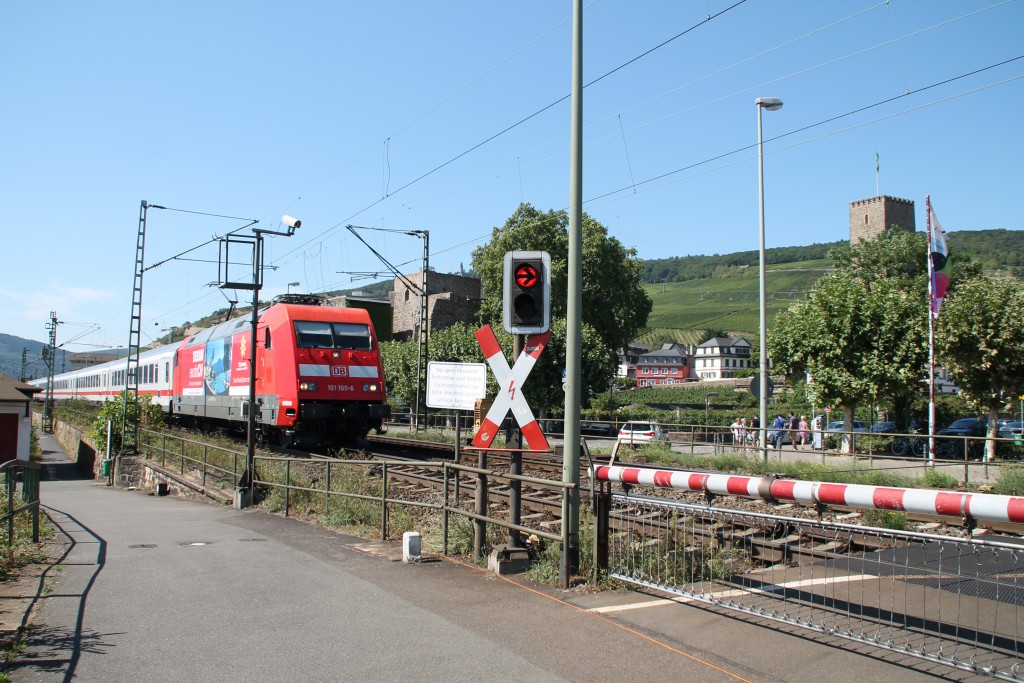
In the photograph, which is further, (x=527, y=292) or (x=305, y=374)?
(x=305, y=374)

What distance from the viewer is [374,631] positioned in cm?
619

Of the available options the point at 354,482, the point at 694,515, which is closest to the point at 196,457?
the point at 354,482

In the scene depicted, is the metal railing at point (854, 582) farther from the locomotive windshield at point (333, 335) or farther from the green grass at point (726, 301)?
the green grass at point (726, 301)

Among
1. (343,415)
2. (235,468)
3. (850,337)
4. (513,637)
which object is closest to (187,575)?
(513,637)

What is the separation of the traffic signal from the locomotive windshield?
522 inches

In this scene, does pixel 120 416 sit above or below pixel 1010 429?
above

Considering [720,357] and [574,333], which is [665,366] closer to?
[720,357]

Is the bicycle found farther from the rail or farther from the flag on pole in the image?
the rail

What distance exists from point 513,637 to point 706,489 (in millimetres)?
A: 2046

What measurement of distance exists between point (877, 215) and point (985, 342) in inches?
2235

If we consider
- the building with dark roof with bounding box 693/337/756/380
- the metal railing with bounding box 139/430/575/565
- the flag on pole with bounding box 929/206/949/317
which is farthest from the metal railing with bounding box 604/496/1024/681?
the building with dark roof with bounding box 693/337/756/380

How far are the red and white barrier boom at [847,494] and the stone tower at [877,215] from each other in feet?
250

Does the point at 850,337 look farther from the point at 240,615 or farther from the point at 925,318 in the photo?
the point at 240,615

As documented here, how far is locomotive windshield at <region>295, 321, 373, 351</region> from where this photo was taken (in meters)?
20.4
